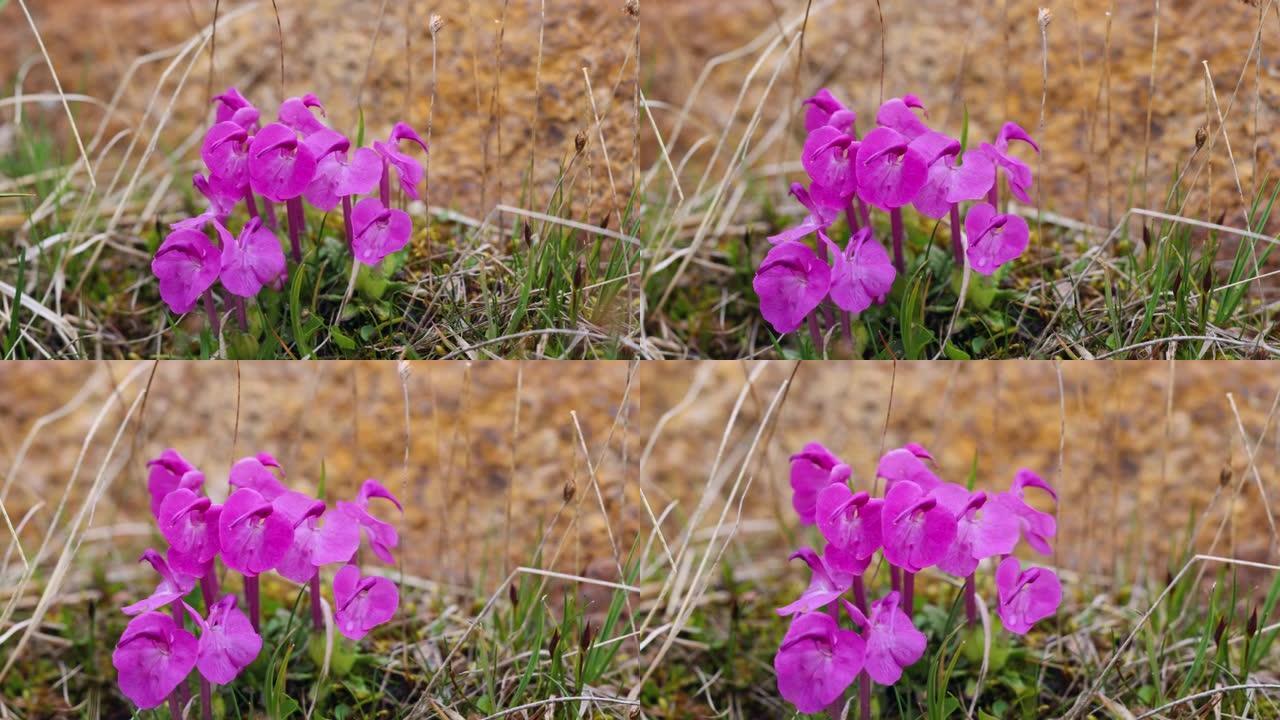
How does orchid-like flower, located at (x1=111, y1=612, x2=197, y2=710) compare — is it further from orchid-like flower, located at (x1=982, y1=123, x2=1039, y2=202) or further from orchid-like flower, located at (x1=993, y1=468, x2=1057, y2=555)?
orchid-like flower, located at (x1=982, y1=123, x2=1039, y2=202)

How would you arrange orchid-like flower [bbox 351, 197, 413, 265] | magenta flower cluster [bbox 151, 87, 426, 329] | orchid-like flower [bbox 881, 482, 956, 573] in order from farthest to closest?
orchid-like flower [bbox 351, 197, 413, 265] < magenta flower cluster [bbox 151, 87, 426, 329] < orchid-like flower [bbox 881, 482, 956, 573]

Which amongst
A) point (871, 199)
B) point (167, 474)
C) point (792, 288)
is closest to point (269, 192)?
point (167, 474)

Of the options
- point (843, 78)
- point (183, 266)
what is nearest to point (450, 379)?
point (183, 266)

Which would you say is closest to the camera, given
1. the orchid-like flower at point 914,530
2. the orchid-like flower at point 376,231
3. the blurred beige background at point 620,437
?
the orchid-like flower at point 914,530

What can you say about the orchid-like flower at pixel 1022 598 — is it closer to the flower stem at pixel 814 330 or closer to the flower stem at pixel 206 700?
the flower stem at pixel 814 330

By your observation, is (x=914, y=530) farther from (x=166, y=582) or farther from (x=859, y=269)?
(x=166, y=582)

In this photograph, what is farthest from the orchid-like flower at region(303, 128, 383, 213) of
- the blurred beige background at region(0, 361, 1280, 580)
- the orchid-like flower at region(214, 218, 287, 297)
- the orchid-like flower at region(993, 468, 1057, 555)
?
the orchid-like flower at region(993, 468, 1057, 555)

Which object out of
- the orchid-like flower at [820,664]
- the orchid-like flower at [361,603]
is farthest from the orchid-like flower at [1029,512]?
the orchid-like flower at [361,603]
